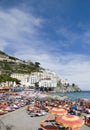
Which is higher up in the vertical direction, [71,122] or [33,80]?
[33,80]

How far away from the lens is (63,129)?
19.2 m

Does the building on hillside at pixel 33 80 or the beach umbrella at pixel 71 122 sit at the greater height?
the building on hillside at pixel 33 80

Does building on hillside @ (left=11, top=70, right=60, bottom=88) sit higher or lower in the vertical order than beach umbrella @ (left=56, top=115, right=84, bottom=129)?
higher

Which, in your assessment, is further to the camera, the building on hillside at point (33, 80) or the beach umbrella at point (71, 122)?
the building on hillside at point (33, 80)

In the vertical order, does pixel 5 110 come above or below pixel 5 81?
below

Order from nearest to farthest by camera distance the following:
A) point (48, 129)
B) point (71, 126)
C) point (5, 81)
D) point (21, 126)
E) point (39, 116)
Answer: point (71, 126) → point (48, 129) → point (21, 126) → point (39, 116) → point (5, 81)

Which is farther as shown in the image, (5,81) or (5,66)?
(5,66)

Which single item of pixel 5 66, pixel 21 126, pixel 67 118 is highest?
pixel 5 66

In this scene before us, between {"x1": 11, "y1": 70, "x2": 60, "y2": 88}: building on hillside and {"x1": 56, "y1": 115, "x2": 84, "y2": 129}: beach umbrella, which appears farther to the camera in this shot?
{"x1": 11, "y1": 70, "x2": 60, "y2": 88}: building on hillside

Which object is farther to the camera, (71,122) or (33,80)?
(33,80)

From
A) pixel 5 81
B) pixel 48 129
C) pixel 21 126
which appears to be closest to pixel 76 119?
pixel 48 129

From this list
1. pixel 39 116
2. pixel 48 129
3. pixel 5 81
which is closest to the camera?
pixel 48 129

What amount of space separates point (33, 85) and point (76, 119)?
14707cm

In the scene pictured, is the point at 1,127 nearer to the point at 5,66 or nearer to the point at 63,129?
the point at 63,129
